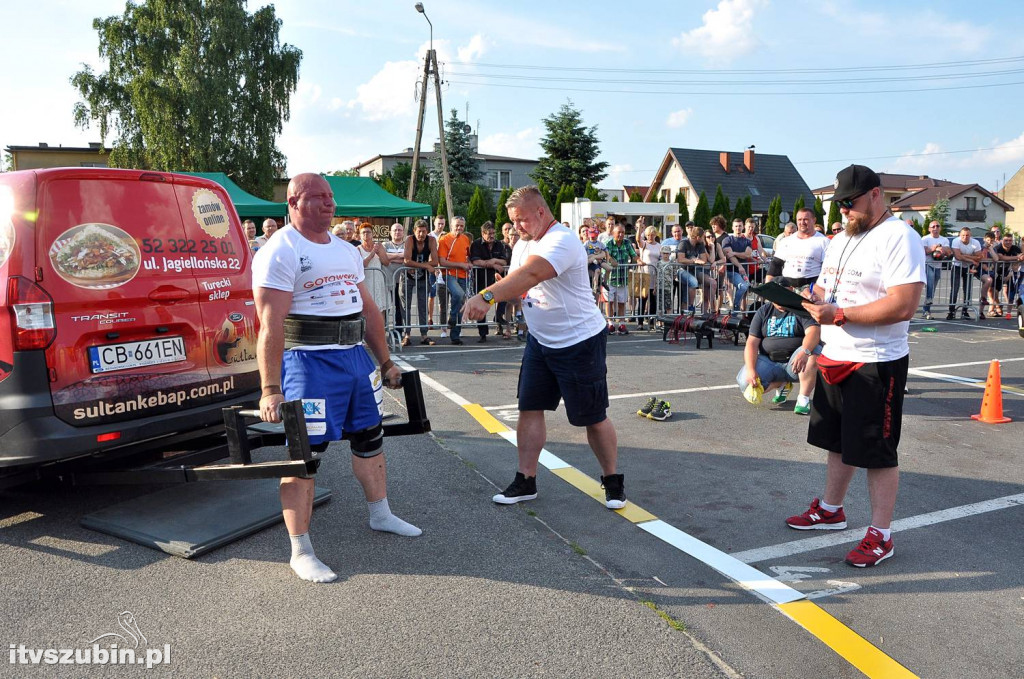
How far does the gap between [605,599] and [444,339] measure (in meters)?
9.24

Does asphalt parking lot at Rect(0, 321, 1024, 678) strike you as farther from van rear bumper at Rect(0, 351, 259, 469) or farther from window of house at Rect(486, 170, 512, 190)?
window of house at Rect(486, 170, 512, 190)

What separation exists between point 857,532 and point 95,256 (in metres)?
4.28

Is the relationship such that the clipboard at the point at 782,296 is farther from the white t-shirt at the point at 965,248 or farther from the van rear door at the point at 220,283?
the white t-shirt at the point at 965,248

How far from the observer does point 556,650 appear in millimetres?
3014

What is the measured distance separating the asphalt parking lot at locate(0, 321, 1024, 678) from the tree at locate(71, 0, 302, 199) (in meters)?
33.7

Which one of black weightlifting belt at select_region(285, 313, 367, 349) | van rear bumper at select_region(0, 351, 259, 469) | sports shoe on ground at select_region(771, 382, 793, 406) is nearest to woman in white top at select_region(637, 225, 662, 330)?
sports shoe on ground at select_region(771, 382, 793, 406)

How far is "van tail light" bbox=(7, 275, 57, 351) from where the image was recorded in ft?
12.7

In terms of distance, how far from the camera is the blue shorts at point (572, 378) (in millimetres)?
4488

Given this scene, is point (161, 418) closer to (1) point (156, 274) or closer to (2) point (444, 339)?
(1) point (156, 274)

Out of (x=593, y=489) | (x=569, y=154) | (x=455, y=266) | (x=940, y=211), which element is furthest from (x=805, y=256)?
(x=940, y=211)

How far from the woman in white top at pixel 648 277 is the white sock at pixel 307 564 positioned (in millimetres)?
10262

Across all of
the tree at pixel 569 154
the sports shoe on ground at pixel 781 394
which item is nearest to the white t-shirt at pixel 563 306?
the sports shoe on ground at pixel 781 394

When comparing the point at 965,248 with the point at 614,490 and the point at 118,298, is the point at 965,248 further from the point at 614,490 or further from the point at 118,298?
the point at 118,298

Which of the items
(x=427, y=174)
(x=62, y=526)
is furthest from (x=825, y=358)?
(x=427, y=174)
